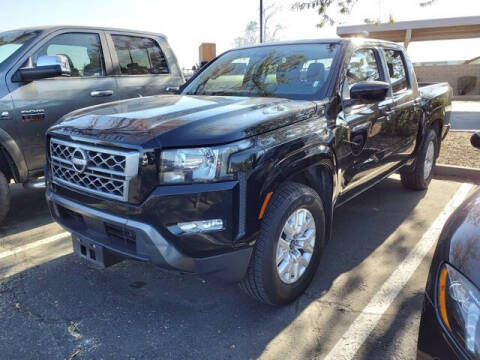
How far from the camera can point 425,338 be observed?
65.2 inches

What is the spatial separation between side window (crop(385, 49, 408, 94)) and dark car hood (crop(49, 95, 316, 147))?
1771 millimetres

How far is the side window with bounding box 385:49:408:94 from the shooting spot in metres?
4.13

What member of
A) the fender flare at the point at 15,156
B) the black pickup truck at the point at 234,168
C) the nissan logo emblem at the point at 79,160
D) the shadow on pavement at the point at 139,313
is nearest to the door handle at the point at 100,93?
the fender flare at the point at 15,156

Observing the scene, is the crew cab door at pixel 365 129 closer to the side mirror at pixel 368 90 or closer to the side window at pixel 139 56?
the side mirror at pixel 368 90

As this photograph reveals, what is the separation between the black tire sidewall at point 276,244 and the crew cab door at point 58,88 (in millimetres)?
2953

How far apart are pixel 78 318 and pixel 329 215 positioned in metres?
1.93

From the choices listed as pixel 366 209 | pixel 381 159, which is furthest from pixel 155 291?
pixel 366 209

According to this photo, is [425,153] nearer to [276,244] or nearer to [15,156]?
[276,244]

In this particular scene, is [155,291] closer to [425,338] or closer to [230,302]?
[230,302]

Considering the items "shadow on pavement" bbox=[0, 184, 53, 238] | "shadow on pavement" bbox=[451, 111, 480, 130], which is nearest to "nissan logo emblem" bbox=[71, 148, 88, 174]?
"shadow on pavement" bbox=[0, 184, 53, 238]

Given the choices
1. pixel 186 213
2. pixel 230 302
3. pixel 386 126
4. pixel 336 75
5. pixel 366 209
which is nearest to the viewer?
pixel 186 213

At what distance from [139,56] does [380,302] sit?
14.1 ft

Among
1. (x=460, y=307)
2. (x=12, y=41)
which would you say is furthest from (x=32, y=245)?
(x=460, y=307)

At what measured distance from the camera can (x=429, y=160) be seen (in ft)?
17.2
